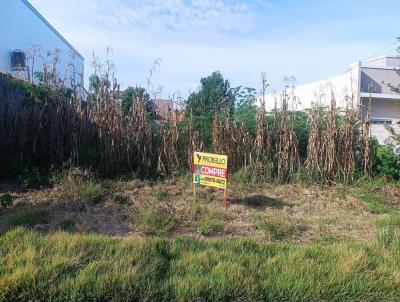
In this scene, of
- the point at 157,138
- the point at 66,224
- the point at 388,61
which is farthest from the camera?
the point at 388,61

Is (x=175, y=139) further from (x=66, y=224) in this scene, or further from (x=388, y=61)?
(x=388, y=61)

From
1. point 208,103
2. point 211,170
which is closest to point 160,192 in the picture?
point 211,170

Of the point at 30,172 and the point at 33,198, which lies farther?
the point at 30,172

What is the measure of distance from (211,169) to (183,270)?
10.9ft

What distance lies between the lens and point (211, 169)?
798 centimetres

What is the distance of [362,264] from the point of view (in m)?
5.13

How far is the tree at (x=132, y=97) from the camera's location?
10594 millimetres

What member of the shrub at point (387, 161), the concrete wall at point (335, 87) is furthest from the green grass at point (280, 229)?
the concrete wall at point (335, 87)

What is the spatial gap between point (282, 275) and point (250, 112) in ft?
21.7

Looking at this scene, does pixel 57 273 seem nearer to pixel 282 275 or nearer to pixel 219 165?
pixel 282 275

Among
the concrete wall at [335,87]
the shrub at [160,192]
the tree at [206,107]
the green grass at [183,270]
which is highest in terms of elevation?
the concrete wall at [335,87]

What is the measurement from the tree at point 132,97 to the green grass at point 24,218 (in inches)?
170

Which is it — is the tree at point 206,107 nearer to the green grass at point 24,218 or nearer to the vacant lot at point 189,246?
the vacant lot at point 189,246

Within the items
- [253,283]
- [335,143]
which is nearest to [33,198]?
[253,283]
